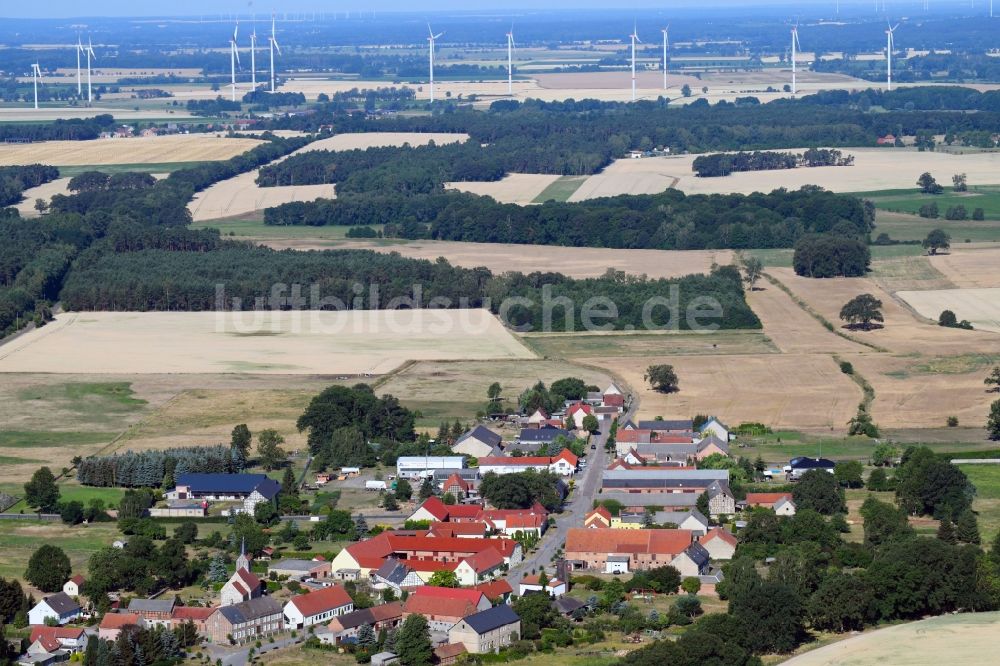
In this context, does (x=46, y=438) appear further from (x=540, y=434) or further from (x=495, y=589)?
(x=495, y=589)

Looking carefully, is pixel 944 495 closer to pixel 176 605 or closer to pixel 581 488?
pixel 581 488

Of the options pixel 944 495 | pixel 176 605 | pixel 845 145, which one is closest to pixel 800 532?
pixel 944 495

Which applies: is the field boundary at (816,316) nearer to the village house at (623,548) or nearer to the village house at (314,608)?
the village house at (623,548)

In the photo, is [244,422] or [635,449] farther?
[244,422]

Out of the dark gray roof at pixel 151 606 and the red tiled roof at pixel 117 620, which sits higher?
the dark gray roof at pixel 151 606

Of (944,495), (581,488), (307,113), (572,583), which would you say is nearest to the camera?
(572,583)

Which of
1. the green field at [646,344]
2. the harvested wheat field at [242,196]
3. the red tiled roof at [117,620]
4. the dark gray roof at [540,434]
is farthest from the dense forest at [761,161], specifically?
the red tiled roof at [117,620]
